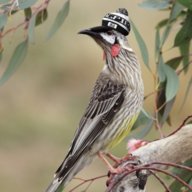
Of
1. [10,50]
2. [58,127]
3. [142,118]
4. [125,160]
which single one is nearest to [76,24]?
[10,50]

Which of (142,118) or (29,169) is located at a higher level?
(142,118)

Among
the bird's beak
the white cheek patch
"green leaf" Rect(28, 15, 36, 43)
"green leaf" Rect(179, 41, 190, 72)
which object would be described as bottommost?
"green leaf" Rect(179, 41, 190, 72)

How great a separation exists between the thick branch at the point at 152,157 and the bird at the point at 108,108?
0.35 m

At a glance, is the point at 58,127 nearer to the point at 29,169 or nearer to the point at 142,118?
the point at 29,169

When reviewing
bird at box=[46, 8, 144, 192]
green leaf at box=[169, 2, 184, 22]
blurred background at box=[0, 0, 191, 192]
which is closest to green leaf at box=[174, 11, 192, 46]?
green leaf at box=[169, 2, 184, 22]

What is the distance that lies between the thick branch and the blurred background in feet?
11.1

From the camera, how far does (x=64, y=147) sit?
7.13 meters

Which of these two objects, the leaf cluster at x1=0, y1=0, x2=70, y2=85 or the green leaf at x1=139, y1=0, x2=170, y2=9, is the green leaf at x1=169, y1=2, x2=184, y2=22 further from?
the leaf cluster at x1=0, y1=0, x2=70, y2=85

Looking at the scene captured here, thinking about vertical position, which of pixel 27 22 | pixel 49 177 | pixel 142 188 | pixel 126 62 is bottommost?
pixel 49 177

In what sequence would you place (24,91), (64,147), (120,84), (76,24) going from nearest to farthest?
(120,84), (64,147), (24,91), (76,24)

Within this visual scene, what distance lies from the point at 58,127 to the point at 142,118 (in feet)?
11.9

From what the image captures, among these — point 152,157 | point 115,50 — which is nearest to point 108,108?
point 115,50

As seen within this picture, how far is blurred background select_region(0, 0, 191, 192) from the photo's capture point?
22.7ft

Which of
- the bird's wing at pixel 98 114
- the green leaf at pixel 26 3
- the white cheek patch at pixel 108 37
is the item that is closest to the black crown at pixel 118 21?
the white cheek patch at pixel 108 37
